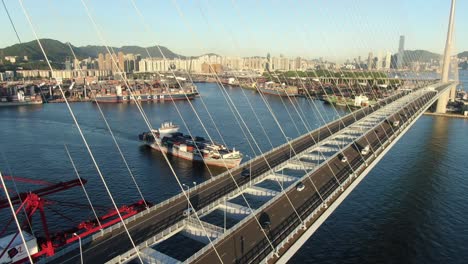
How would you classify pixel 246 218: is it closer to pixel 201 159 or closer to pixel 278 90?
pixel 201 159

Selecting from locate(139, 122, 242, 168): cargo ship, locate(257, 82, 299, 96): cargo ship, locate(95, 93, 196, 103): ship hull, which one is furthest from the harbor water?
locate(257, 82, 299, 96): cargo ship

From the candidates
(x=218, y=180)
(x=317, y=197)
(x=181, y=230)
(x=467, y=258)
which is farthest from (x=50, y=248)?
(x=467, y=258)

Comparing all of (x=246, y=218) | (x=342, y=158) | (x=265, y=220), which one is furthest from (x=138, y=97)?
(x=265, y=220)

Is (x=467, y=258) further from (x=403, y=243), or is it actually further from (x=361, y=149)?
(x=361, y=149)

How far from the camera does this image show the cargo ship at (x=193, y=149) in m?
47.2

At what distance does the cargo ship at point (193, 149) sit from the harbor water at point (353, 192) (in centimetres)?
157

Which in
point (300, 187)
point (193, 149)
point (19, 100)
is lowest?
point (193, 149)

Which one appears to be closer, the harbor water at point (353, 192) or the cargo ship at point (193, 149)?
the harbor water at point (353, 192)

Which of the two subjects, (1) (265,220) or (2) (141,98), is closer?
(1) (265,220)

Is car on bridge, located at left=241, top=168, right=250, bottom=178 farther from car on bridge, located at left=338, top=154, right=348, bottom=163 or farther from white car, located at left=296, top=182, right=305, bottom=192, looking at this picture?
car on bridge, located at left=338, top=154, right=348, bottom=163

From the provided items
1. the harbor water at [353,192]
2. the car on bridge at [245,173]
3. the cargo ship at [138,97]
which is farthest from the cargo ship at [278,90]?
the car on bridge at [245,173]

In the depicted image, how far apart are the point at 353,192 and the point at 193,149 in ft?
78.5

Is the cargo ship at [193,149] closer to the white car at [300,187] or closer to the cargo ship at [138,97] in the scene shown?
the white car at [300,187]

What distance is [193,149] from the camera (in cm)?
5169
